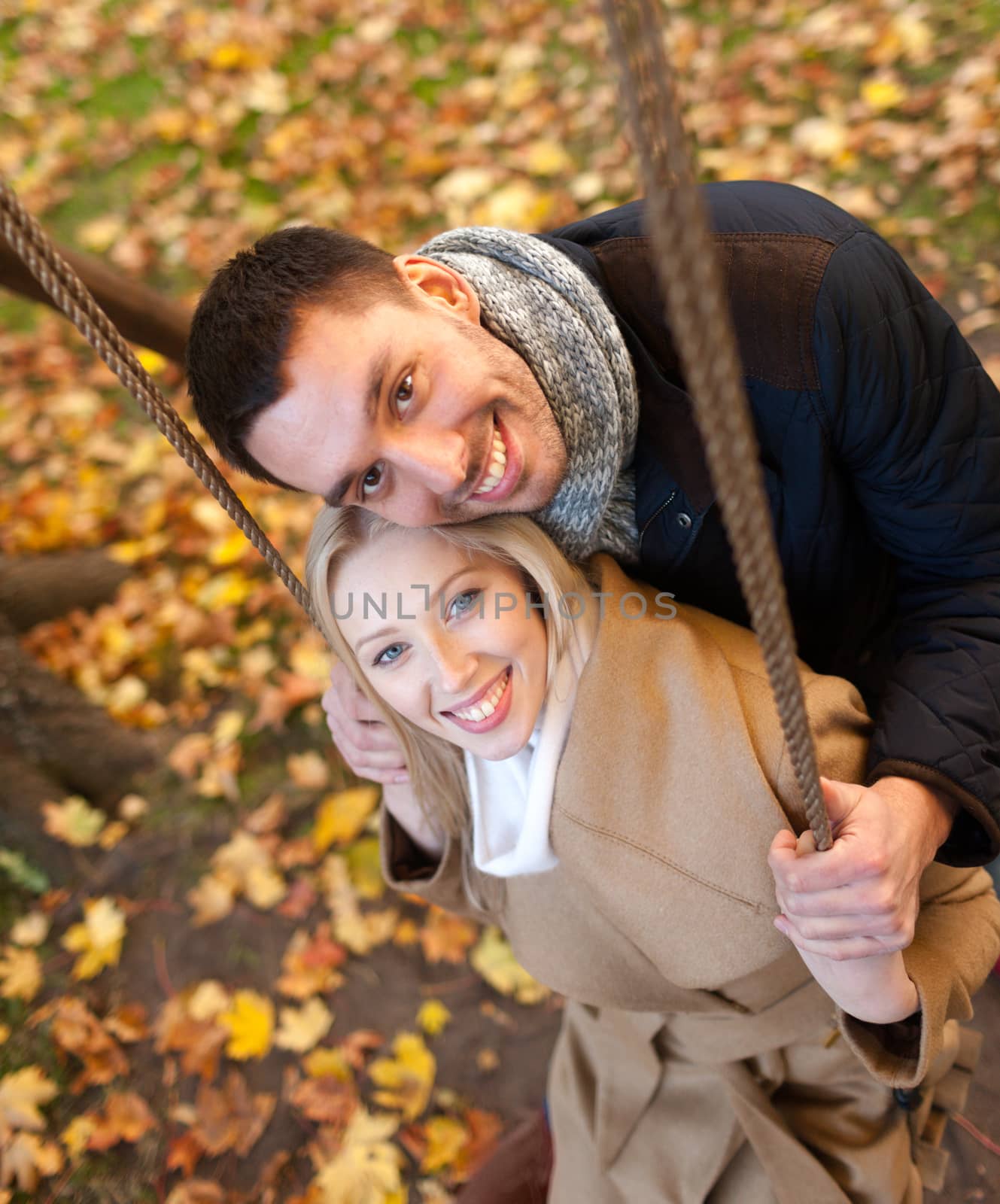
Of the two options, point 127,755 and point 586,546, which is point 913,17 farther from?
point 127,755

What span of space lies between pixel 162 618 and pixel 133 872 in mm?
838

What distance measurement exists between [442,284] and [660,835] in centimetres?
89

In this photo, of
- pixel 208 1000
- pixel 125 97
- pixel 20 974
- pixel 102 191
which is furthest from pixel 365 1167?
pixel 125 97

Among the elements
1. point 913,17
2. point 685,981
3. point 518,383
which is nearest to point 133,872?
point 685,981

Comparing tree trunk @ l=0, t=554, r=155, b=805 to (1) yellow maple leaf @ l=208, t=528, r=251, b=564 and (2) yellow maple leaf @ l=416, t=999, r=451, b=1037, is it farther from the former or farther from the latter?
(2) yellow maple leaf @ l=416, t=999, r=451, b=1037

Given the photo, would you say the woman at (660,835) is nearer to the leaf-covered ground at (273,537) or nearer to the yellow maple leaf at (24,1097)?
the leaf-covered ground at (273,537)

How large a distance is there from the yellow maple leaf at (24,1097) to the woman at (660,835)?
4.82ft

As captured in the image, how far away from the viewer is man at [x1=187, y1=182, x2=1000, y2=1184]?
122cm

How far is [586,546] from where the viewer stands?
151 centimetres

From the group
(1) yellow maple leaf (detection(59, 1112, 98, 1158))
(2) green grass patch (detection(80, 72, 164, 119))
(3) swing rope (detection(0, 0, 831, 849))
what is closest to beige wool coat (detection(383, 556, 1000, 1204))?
(3) swing rope (detection(0, 0, 831, 849))

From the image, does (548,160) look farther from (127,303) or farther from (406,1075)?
(406,1075)

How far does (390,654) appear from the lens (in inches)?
55.8

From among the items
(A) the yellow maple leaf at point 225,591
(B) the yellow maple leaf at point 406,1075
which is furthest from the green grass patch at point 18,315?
(B) the yellow maple leaf at point 406,1075

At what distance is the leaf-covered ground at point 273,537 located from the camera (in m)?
2.26
